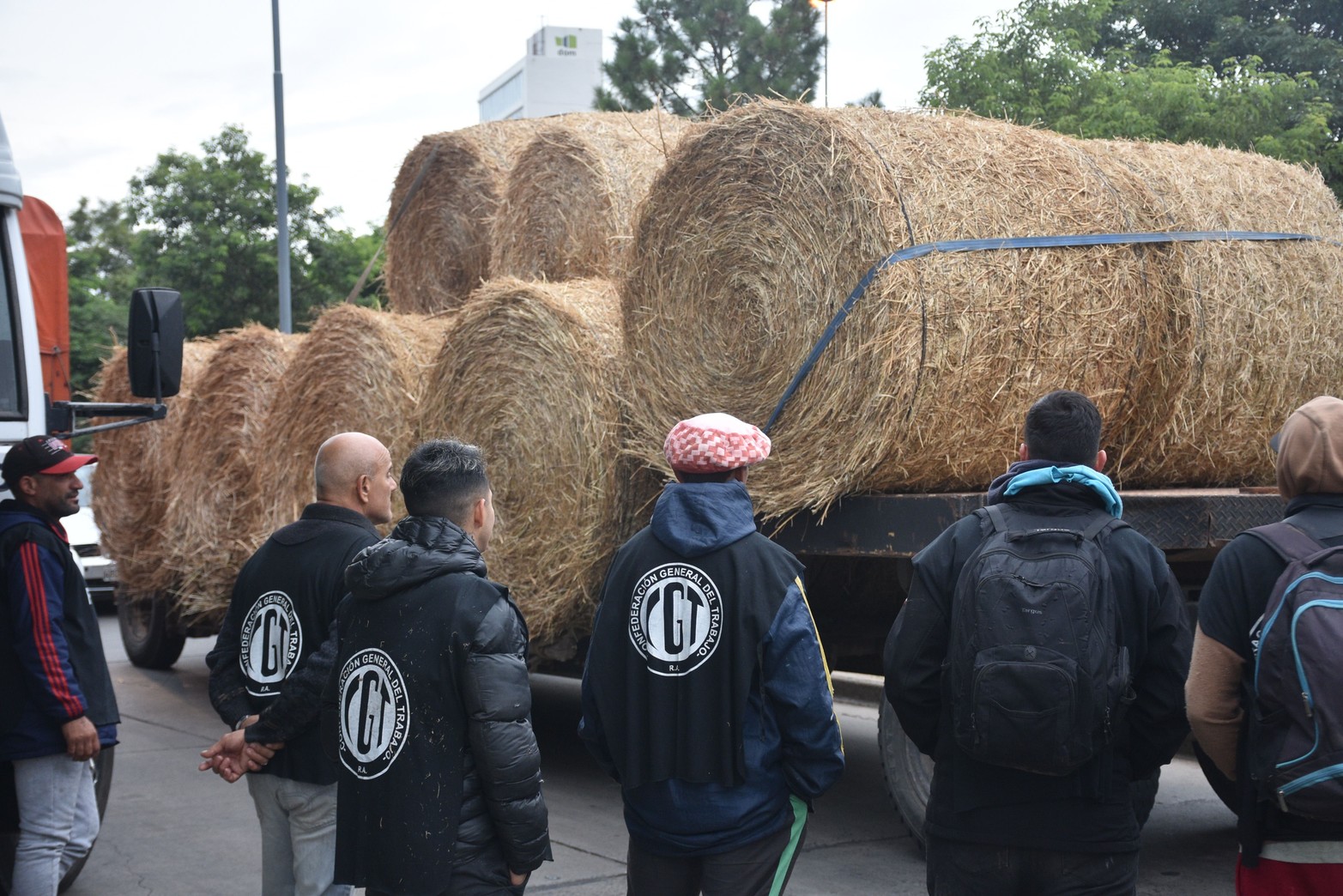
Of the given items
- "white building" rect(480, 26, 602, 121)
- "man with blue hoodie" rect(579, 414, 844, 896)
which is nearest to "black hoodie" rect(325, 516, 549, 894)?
"man with blue hoodie" rect(579, 414, 844, 896)

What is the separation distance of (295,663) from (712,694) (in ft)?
4.21

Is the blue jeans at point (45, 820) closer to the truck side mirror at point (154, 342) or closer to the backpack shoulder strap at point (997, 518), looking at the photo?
the truck side mirror at point (154, 342)

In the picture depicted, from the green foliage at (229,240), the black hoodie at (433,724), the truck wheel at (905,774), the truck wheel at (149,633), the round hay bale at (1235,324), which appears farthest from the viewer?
the green foliage at (229,240)

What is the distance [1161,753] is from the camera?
2.97m

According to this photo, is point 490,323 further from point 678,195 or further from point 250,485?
point 250,485

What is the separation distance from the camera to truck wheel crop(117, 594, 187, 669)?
1116 centimetres

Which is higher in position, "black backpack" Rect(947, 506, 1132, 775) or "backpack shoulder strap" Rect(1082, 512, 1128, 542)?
"backpack shoulder strap" Rect(1082, 512, 1128, 542)

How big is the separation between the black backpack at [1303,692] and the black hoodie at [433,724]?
145 cm

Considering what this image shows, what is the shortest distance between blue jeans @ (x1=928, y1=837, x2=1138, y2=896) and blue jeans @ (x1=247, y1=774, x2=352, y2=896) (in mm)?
1652

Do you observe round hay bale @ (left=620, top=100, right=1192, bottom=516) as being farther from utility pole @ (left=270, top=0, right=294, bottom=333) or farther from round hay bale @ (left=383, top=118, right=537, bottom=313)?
utility pole @ (left=270, top=0, right=294, bottom=333)

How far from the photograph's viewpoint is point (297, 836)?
12.6 ft

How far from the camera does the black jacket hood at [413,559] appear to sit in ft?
10.0

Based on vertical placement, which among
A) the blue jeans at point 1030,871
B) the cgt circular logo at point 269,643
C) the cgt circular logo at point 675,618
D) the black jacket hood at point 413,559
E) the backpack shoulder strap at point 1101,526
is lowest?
the blue jeans at point 1030,871

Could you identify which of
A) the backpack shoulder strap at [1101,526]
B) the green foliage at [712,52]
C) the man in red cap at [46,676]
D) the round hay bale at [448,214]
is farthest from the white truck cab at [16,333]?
the green foliage at [712,52]
